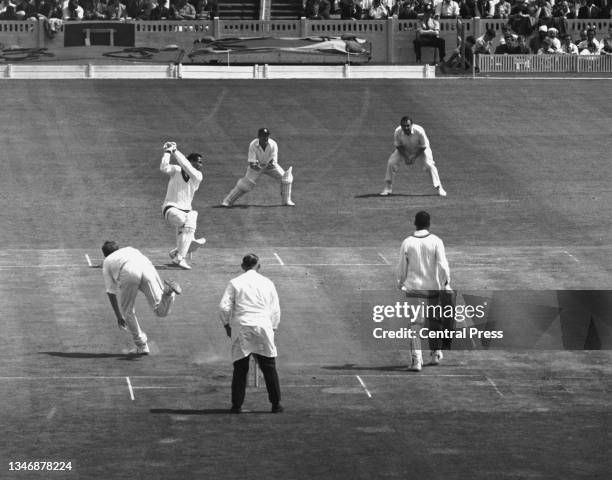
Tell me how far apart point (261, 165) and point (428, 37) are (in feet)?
71.7

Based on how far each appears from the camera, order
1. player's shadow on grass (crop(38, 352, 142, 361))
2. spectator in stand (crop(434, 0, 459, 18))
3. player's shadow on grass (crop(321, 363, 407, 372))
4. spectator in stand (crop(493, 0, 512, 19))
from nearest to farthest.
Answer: player's shadow on grass (crop(321, 363, 407, 372)) < player's shadow on grass (crop(38, 352, 142, 361)) < spectator in stand (crop(493, 0, 512, 19)) < spectator in stand (crop(434, 0, 459, 18))

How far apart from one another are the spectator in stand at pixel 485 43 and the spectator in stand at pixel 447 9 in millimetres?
2407

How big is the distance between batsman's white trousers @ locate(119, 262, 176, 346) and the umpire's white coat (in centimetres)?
317

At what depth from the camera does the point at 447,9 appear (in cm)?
5553

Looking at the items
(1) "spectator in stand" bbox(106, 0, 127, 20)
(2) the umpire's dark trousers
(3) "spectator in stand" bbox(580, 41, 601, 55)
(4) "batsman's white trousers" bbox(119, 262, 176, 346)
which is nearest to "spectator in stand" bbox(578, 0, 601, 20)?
(3) "spectator in stand" bbox(580, 41, 601, 55)

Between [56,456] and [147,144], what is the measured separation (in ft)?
82.2

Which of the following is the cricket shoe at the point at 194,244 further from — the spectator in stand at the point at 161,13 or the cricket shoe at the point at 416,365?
the spectator in stand at the point at 161,13

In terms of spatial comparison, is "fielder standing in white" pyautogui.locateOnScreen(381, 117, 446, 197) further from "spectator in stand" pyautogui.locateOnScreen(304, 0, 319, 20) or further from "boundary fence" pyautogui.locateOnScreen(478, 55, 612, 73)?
"spectator in stand" pyautogui.locateOnScreen(304, 0, 319, 20)

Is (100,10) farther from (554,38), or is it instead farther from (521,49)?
(554,38)

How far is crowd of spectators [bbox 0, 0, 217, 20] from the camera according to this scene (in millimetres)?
55656

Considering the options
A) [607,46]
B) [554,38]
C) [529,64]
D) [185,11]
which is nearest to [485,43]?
[529,64]

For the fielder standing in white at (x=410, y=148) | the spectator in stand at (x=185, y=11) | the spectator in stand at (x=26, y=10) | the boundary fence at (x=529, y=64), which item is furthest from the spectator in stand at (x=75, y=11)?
the fielder standing in white at (x=410, y=148)

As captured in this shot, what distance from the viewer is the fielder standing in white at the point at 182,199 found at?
87.4ft

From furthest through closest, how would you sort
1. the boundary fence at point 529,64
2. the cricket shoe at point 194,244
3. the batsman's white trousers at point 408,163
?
1. the boundary fence at point 529,64
2. the batsman's white trousers at point 408,163
3. the cricket shoe at point 194,244
